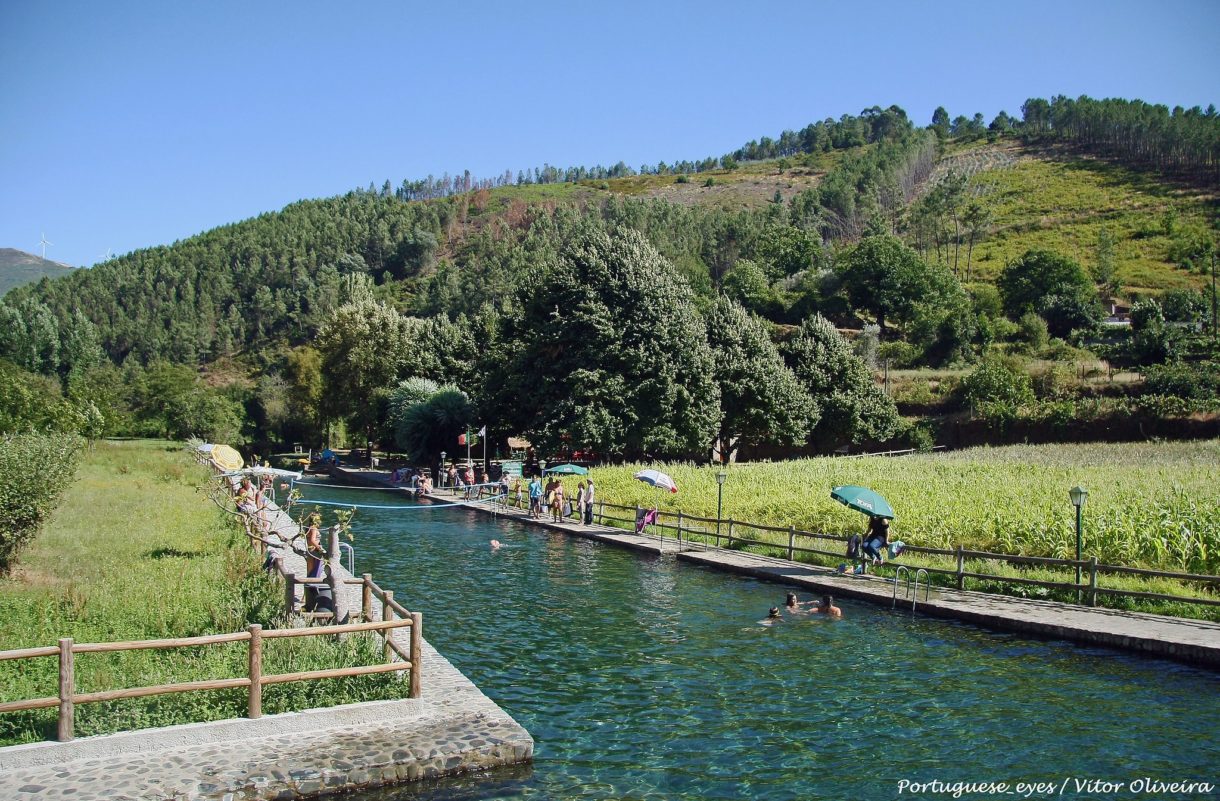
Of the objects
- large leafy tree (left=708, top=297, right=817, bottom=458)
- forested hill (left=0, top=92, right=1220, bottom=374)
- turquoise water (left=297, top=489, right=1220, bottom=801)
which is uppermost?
forested hill (left=0, top=92, right=1220, bottom=374)

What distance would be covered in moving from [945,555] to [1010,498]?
633cm

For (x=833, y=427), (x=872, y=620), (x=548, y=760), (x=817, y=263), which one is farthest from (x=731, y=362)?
(x=817, y=263)

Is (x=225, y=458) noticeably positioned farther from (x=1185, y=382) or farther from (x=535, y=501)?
(x=1185, y=382)

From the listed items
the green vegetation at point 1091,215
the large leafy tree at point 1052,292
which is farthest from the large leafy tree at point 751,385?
the green vegetation at point 1091,215

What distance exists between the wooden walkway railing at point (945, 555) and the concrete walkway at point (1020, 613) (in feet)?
1.45

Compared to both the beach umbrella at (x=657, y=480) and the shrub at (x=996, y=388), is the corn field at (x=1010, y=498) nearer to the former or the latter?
the beach umbrella at (x=657, y=480)

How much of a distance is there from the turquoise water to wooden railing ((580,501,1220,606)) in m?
2.65

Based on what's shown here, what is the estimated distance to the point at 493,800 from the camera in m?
9.96

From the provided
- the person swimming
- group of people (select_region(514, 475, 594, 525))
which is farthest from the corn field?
the person swimming

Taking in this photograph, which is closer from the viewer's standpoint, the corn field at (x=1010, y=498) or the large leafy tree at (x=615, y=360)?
the corn field at (x=1010, y=498)

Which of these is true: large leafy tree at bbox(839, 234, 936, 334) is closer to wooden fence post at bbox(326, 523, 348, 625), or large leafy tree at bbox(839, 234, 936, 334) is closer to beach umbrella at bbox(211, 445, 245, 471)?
beach umbrella at bbox(211, 445, 245, 471)

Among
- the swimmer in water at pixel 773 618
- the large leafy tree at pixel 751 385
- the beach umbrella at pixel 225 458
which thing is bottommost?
the swimmer in water at pixel 773 618

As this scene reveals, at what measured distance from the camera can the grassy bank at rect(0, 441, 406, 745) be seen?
1090 cm

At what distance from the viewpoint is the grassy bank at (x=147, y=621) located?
10898mm
